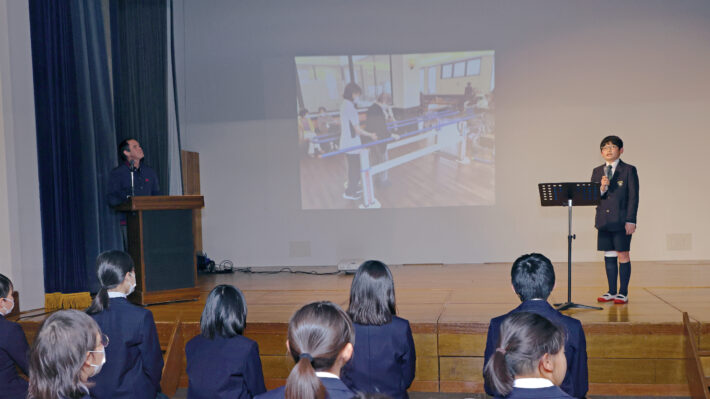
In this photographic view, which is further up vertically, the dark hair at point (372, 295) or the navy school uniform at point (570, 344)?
the dark hair at point (372, 295)

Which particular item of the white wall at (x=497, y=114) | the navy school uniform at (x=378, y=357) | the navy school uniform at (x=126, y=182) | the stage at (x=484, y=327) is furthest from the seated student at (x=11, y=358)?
the white wall at (x=497, y=114)

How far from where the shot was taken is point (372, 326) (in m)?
2.25

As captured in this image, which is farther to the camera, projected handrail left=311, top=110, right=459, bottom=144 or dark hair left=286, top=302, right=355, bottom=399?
projected handrail left=311, top=110, right=459, bottom=144

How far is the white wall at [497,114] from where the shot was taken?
6.51 meters

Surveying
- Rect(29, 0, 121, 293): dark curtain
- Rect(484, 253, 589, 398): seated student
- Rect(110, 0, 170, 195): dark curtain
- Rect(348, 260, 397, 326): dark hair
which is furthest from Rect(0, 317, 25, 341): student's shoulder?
Rect(110, 0, 170, 195): dark curtain

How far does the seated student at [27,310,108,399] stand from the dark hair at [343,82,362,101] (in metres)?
5.63

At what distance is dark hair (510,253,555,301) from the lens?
7.86 ft

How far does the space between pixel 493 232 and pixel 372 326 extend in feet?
15.8

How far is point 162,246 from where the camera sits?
4.41 meters

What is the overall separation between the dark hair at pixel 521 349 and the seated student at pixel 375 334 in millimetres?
832

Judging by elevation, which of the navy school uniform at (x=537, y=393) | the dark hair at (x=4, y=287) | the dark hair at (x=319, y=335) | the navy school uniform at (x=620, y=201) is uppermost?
the navy school uniform at (x=620, y=201)

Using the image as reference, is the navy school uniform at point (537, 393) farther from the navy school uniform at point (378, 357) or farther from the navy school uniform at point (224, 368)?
the navy school uniform at point (224, 368)

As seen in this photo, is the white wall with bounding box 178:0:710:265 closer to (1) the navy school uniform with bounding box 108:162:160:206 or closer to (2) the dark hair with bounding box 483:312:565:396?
(1) the navy school uniform with bounding box 108:162:160:206

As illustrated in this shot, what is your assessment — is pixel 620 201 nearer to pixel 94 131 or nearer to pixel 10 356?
pixel 10 356
